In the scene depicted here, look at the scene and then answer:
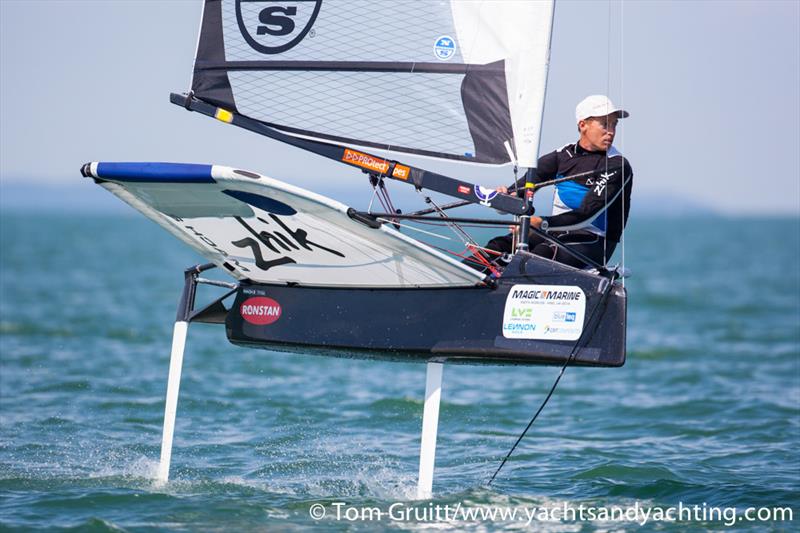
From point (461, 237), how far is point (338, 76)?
106cm

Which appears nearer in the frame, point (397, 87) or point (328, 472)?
point (397, 87)

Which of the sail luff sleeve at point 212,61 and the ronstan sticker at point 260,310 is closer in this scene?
the sail luff sleeve at point 212,61

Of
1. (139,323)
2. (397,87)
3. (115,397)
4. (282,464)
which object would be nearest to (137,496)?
(282,464)

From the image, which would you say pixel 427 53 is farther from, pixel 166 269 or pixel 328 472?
pixel 166 269

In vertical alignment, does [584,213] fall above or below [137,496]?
above

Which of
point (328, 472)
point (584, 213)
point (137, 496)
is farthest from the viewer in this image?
point (328, 472)

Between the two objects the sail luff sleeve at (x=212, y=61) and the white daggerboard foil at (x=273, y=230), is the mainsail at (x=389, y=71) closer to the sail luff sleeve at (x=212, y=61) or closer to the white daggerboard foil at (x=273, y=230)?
the sail luff sleeve at (x=212, y=61)

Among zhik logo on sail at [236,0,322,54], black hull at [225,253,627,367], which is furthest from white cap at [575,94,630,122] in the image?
zhik logo on sail at [236,0,322,54]

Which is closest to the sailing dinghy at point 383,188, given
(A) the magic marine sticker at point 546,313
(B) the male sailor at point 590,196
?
(A) the magic marine sticker at point 546,313

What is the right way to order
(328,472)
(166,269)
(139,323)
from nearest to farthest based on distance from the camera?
(328,472) → (139,323) → (166,269)

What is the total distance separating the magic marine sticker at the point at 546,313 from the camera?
5.29 meters

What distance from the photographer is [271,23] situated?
5.81 meters

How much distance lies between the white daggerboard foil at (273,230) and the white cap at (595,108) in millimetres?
1090

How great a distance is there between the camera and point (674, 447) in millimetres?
8016
